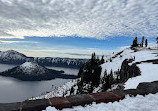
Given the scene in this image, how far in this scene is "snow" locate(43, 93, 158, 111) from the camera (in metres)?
5.69

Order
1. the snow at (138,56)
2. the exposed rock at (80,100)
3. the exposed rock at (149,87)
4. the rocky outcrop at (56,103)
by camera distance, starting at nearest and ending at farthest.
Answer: the rocky outcrop at (56,103)
the exposed rock at (80,100)
the exposed rock at (149,87)
the snow at (138,56)

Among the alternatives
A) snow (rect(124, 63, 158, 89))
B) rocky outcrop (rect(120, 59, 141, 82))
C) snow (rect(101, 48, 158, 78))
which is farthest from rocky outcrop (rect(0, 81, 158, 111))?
snow (rect(101, 48, 158, 78))

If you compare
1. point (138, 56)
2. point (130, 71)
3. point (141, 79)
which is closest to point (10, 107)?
point (141, 79)

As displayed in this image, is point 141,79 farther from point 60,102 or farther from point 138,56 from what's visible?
point 138,56

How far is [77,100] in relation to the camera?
19.7 feet

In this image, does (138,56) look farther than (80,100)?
Yes

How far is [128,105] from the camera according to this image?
6145 mm

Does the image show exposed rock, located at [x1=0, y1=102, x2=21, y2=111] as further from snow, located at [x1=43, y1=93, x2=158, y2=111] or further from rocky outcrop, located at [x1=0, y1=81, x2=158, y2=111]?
snow, located at [x1=43, y1=93, x2=158, y2=111]

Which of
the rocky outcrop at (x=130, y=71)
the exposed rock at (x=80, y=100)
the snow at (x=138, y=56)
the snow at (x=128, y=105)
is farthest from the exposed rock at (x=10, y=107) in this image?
the snow at (x=138, y=56)

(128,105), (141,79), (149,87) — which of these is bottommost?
(141,79)

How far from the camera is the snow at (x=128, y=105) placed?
18.7ft

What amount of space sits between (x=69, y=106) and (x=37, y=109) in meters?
1.26

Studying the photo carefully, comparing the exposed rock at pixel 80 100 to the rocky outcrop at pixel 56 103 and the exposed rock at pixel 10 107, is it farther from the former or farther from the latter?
the exposed rock at pixel 10 107

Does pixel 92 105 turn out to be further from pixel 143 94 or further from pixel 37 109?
pixel 143 94
